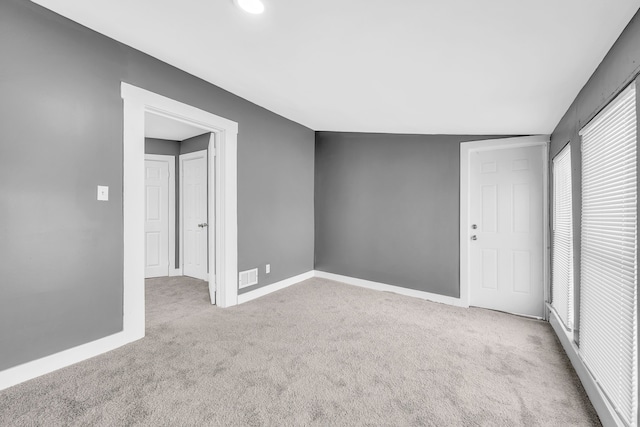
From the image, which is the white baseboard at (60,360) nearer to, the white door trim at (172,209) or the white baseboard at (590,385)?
the white door trim at (172,209)

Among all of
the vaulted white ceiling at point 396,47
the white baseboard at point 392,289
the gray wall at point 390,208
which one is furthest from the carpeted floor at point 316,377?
the vaulted white ceiling at point 396,47

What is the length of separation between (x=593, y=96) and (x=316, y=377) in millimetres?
2551

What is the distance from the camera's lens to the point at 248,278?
3.50 m

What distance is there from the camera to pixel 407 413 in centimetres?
161

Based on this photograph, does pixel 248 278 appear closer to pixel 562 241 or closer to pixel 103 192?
pixel 103 192

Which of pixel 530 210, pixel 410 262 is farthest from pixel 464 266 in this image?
pixel 530 210

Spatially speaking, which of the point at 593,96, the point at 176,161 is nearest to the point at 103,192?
the point at 176,161

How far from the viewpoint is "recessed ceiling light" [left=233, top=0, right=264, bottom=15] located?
5.24 feet

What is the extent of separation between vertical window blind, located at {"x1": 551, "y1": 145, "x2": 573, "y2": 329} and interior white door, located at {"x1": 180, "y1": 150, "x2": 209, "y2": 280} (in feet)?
14.3

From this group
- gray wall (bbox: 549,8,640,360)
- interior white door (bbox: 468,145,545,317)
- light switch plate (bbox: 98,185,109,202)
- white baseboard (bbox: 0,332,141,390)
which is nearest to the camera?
gray wall (bbox: 549,8,640,360)

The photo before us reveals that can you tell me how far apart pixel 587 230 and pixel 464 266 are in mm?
1698

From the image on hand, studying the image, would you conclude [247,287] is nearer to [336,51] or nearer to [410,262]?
[410,262]

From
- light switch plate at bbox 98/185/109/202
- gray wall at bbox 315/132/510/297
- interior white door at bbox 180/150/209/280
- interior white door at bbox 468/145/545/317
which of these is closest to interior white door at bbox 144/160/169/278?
interior white door at bbox 180/150/209/280

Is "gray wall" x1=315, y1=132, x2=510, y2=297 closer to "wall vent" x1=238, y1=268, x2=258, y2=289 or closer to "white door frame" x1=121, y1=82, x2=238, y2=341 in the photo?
"wall vent" x1=238, y1=268, x2=258, y2=289
